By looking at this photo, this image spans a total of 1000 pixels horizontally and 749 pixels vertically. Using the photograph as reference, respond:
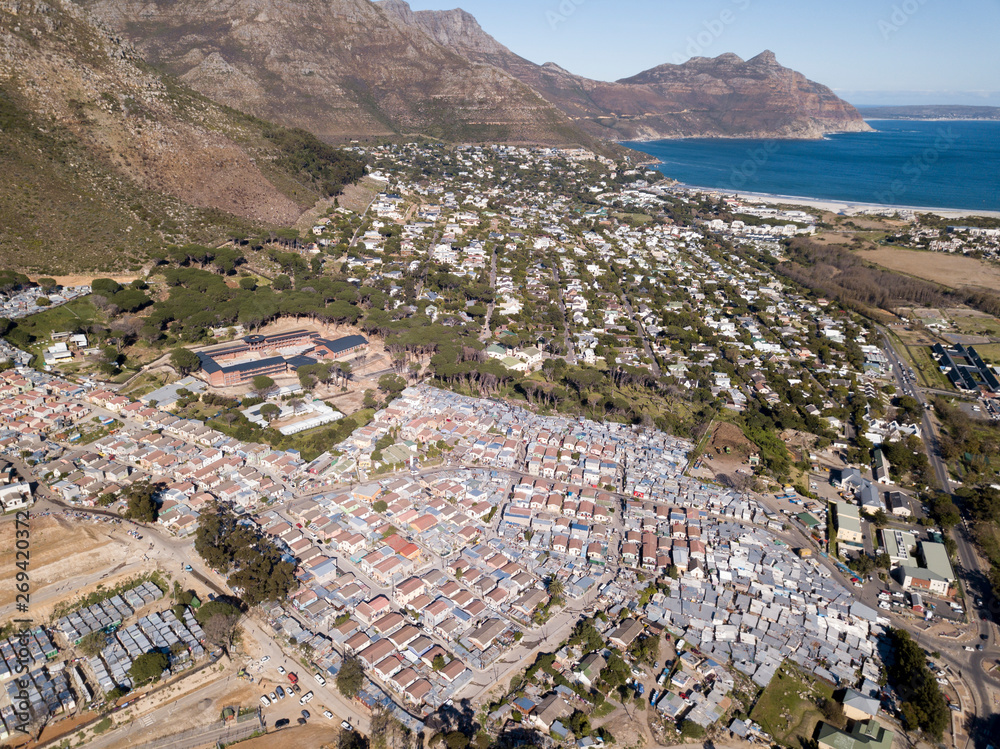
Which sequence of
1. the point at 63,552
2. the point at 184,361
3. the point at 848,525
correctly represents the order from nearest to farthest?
the point at 63,552 < the point at 848,525 < the point at 184,361

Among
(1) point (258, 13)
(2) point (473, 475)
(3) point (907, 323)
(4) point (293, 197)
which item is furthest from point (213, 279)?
(1) point (258, 13)

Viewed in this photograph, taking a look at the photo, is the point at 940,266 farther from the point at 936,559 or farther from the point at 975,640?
the point at 975,640

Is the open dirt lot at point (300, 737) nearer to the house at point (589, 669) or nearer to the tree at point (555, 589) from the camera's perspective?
the house at point (589, 669)

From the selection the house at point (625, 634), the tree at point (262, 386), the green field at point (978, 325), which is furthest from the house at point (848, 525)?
the green field at point (978, 325)

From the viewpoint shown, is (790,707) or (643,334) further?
(643,334)

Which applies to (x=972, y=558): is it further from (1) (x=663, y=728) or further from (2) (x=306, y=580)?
(2) (x=306, y=580)

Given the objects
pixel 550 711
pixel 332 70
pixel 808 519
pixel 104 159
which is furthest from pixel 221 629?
pixel 332 70
